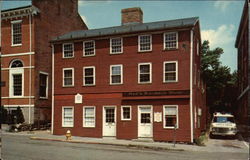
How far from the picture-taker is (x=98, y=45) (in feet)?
76.4

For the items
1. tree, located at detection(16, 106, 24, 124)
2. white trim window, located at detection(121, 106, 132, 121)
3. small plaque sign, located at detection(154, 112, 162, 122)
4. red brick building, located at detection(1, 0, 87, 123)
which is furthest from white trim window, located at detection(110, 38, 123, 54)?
tree, located at detection(16, 106, 24, 124)

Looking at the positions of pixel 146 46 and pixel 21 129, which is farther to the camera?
pixel 21 129

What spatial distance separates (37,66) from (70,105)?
615cm

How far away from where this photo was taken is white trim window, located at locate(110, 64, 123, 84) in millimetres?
22500

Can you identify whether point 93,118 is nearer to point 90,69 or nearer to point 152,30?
point 90,69

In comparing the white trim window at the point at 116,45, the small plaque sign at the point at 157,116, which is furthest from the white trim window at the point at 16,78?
the small plaque sign at the point at 157,116

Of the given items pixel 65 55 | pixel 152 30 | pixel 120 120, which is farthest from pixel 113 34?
pixel 120 120

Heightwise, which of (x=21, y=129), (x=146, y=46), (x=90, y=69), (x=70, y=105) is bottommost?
(x=21, y=129)

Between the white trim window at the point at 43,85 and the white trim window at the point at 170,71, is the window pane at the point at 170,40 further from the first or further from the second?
the white trim window at the point at 43,85

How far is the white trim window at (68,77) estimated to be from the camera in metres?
24.1

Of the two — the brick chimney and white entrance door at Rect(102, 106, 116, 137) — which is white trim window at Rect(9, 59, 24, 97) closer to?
white entrance door at Rect(102, 106, 116, 137)

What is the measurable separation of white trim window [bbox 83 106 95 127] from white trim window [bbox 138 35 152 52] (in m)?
5.85

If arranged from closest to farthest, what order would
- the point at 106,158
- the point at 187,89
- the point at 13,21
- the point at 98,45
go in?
the point at 106,158
the point at 187,89
the point at 98,45
the point at 13,21

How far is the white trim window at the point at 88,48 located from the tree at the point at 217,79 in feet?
60.5
